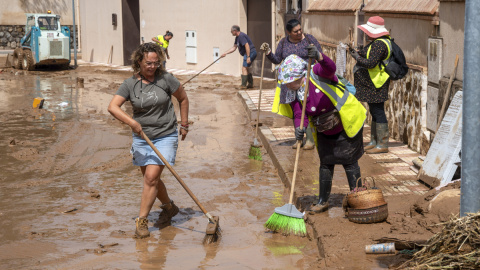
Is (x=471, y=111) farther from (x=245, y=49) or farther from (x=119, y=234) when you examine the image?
(x=245, y=49)

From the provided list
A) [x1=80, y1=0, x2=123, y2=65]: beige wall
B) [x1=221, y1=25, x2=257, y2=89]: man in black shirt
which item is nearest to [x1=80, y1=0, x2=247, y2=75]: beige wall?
[x1=80, y1=0, x2=123, y2=65]: beige wall

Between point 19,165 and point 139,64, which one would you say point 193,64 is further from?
point 139,64

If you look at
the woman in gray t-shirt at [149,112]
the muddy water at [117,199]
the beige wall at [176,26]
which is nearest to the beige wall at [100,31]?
the beige wall at [176,26]

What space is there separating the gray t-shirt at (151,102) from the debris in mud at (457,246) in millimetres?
2799

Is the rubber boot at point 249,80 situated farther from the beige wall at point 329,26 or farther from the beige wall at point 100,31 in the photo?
the beige wall at point 100,31

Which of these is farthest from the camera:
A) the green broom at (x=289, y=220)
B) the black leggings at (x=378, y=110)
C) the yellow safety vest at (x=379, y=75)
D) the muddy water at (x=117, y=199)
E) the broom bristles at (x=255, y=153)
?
the broom bristles at (x=255, y=153)

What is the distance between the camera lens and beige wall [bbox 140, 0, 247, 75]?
22.4 m

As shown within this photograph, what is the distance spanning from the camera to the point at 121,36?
2809 centimetres

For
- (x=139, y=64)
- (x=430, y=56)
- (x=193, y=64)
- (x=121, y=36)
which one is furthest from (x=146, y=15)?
(x=139, y=64)

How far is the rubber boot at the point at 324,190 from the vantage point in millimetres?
6279

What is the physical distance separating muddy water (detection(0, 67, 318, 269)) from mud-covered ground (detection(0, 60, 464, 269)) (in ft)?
0.04

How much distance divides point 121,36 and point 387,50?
21137 mm

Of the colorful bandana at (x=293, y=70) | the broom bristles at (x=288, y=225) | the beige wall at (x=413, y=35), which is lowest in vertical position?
the broom bristles at (x=288, y=225)

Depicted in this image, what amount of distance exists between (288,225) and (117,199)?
2.30 m
